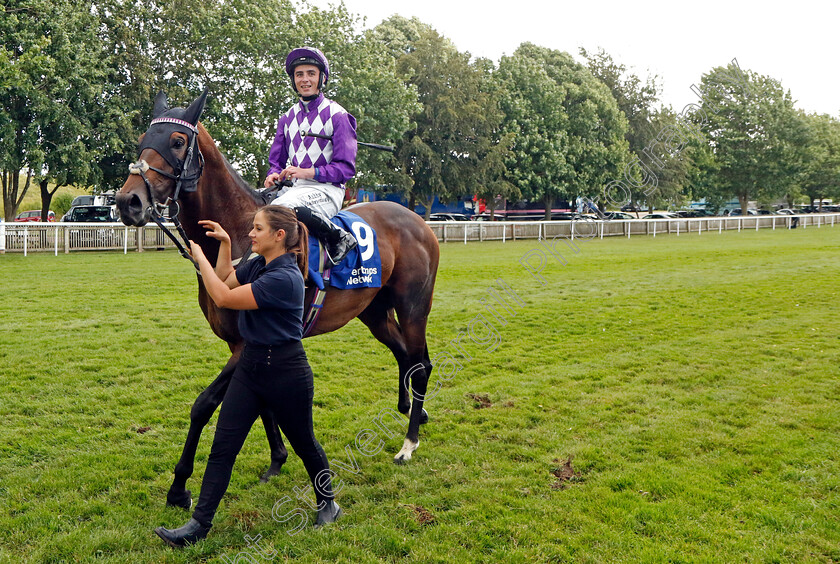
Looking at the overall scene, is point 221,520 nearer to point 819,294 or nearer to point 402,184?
point 819,294

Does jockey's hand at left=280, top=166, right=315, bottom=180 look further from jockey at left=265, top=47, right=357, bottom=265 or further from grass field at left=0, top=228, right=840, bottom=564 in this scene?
grass field at left=0, top=228, right=840, bottom=564

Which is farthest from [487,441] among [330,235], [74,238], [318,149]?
[74,238]

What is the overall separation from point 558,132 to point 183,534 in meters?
34.4

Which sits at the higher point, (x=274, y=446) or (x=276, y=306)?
(x=276, y=306)

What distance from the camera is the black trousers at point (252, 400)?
3.39 m

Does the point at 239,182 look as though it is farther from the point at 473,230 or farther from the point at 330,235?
the point at 473,230

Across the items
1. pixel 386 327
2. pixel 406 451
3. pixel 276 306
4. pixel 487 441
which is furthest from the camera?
pixel 386 327

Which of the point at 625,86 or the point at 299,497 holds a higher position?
the point at 625,86

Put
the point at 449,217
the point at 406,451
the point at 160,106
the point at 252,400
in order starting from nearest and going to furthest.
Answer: the point at 252,400, the point at 160,106, the point at 406,451, the point at 449,217

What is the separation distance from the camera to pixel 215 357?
25.4 feet

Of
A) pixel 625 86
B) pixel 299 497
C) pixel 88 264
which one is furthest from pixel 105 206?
pixel 625 86

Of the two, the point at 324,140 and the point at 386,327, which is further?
the point at 386,327

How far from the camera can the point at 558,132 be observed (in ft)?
116

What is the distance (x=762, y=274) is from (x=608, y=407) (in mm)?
12056
